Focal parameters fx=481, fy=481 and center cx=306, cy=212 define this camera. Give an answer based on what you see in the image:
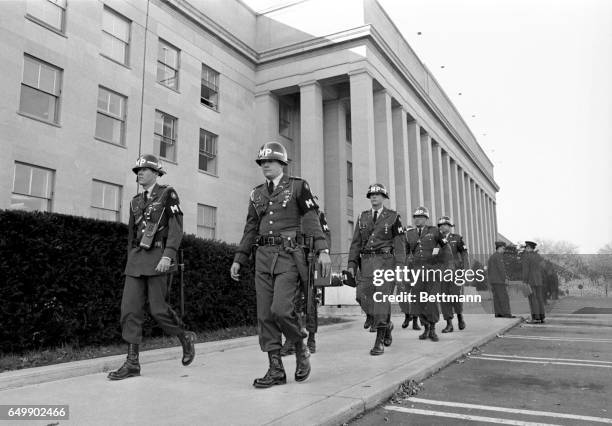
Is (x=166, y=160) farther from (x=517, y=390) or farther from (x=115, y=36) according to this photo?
(x=517, y=390)

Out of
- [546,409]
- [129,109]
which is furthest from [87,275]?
[129,109]

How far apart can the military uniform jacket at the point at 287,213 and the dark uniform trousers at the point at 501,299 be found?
11006mm

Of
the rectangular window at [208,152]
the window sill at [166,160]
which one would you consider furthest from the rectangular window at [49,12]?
the rectangular window at [208,152]

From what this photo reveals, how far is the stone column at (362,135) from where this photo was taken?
26234 mm

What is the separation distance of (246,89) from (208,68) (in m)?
3.54

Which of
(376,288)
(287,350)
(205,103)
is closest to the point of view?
(287,350)

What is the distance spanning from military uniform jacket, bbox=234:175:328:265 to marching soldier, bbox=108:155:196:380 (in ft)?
3.29

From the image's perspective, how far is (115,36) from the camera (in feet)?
65.4

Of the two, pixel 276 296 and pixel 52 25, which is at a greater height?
pixel 52 25

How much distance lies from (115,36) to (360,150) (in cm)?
1334

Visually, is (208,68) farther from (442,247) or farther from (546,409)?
(546,409)

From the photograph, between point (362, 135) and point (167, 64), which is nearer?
point (167, 64)

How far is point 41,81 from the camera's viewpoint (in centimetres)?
1697

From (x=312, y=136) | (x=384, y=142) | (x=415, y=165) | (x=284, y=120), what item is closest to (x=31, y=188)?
(x=312, y=136)
